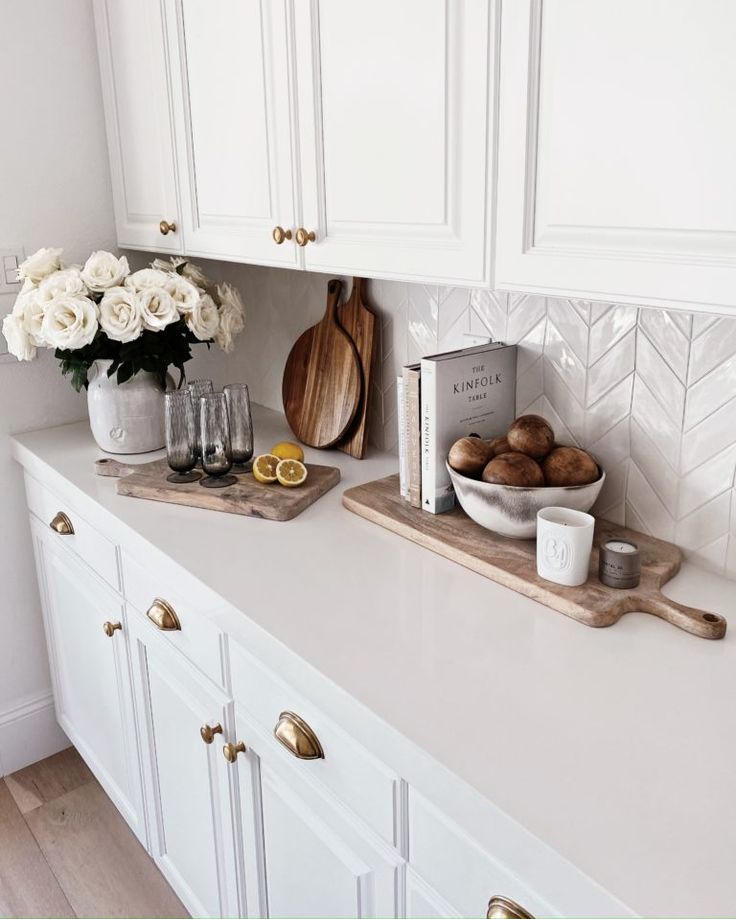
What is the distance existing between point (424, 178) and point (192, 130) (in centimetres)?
67

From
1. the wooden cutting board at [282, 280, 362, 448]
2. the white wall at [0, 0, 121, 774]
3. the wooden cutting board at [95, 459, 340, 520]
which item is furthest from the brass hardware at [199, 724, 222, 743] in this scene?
the white wall at [0, 0, 121, 774]

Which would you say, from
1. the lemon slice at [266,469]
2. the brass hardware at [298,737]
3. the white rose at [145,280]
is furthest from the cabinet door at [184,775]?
the white rose at [145,280]

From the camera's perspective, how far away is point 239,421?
158 cm

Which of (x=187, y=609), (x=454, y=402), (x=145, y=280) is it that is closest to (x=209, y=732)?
(x=187, y=609)

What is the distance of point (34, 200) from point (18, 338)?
16.2 inches

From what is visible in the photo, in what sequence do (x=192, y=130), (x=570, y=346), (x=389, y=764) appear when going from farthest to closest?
(x=192, y=130), (x=570, y=346), (x=389, y=764)

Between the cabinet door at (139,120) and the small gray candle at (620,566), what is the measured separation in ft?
3.60

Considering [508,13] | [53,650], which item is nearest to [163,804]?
[53,650]

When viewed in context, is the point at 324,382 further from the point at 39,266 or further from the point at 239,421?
the point at 39,266

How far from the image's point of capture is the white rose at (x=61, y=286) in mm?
1610

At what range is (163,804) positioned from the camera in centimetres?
159

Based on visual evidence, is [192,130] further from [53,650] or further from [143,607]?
[53,650]

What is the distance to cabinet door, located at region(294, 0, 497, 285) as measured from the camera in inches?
39.8

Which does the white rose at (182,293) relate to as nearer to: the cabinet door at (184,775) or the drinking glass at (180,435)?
the drinking glass at (180,435)
